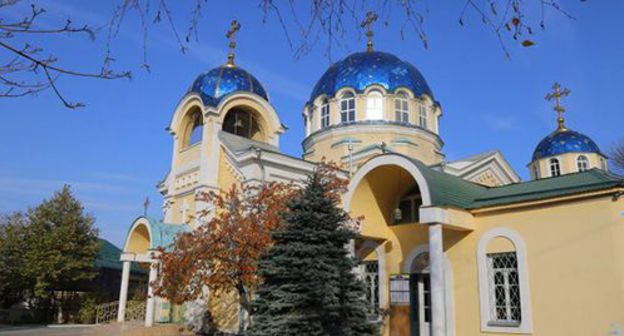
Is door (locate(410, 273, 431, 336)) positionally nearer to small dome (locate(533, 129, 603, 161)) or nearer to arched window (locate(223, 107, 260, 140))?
arched window (locate(223, 107, 260, 140))

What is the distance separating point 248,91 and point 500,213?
1272 cm

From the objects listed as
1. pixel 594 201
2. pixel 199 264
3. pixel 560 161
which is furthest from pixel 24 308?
pixel 560 161

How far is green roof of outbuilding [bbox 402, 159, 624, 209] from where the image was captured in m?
9.84

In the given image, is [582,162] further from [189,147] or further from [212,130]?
[189,147]

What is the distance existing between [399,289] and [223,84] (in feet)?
39.7

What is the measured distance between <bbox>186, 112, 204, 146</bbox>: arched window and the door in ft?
36.4

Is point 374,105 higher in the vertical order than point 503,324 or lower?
higher

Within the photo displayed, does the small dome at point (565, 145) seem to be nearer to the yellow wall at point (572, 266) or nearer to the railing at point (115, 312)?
the yellow wall at point (572, 266)

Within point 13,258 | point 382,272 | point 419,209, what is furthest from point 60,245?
point 419,209

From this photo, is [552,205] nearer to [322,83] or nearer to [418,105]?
[418,105]

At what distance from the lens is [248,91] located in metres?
20.8

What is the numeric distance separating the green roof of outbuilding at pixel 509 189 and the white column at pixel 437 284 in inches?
27.0

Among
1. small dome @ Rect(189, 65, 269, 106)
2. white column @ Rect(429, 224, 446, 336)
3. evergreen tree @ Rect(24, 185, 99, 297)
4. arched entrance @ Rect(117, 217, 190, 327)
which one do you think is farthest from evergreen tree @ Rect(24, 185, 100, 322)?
white column @ Rect(429, 224, 446, 336)

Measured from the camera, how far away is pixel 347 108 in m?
21.9
